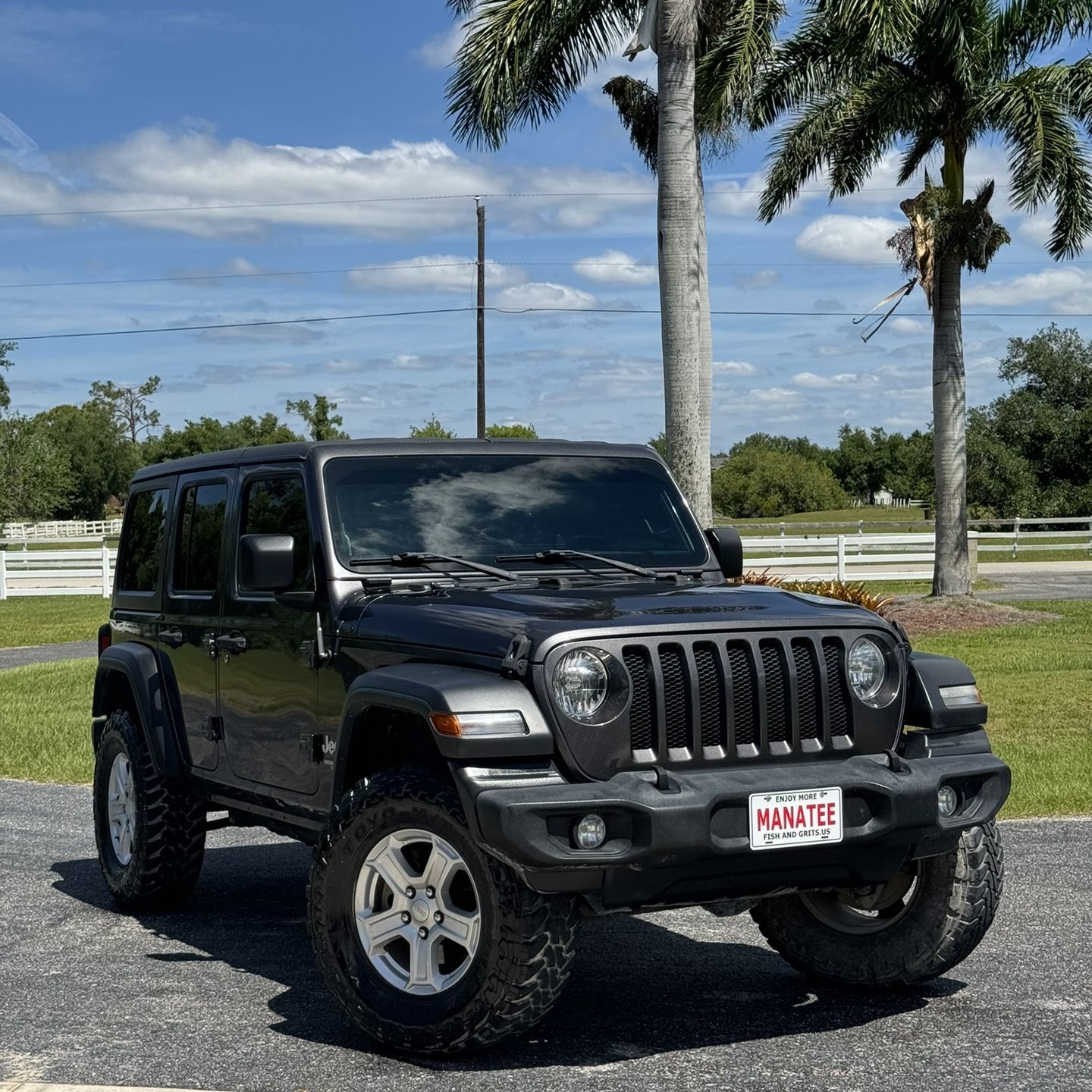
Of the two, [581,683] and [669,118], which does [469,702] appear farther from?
[669,118]

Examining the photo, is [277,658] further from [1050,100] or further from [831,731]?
[1050,100]

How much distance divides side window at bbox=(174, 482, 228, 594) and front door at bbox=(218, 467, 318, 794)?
217mm

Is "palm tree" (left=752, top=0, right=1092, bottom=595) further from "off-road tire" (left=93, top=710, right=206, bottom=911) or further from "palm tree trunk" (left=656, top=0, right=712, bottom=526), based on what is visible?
"off-road tire" (left=93, top=710, right=206, bottom=911)

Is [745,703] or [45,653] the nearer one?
[745,703]

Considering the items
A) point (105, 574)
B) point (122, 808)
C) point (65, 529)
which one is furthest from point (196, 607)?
point (65, 529)

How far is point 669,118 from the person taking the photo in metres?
16.6

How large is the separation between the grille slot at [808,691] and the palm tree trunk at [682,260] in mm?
10803

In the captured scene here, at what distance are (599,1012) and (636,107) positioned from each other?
2023cm

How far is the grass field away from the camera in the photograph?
10.6 metres

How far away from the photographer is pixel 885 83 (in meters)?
23.9

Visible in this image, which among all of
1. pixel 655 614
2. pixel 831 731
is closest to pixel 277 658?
pixel 655 614

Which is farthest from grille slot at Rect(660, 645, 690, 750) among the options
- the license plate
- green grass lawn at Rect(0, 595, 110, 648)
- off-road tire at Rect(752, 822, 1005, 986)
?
green grass lawn at Rect(0, 595, 110, 648)

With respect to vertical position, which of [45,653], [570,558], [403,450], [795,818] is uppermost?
[403,450]

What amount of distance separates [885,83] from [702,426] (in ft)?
33.5
